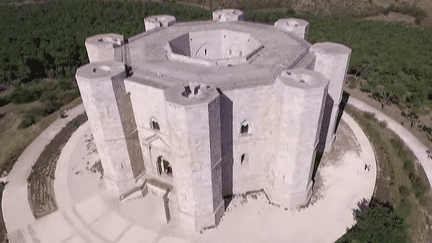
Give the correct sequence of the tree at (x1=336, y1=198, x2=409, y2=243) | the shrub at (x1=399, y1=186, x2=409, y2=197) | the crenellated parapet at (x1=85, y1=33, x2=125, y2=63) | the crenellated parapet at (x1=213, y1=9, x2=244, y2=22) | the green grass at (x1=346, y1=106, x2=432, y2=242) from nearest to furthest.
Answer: the tree at (x1=336, y1=198, x2=409, y2=243)
the green grass at (x1=346, y1=106, x2=432, y2=242)
the shrub at (x1=399, y1=186, x2=409, y2=197)
the crenellated parapet at (x1=85, y1=33, x2=125, y2=63)
the crenellated parapet at (x1=213, y1=9, x2=244, y2=22)

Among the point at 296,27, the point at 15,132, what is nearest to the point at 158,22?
the point at 296,27

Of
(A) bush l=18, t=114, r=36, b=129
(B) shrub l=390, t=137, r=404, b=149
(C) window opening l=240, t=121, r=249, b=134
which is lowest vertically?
(B) shrub l=390, t=137, r=404, b=149

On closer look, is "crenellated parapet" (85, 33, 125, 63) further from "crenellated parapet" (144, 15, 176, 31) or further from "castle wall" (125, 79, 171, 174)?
"crenellated parapet" (144, 15, 176, 31)

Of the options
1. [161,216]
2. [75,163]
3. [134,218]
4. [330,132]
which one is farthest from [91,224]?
[330,132]

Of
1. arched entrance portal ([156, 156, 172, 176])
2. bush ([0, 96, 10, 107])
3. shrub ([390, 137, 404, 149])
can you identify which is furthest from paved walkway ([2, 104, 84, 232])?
shrub ([390, 137, 404, 149])

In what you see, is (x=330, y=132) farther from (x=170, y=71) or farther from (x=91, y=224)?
(x=91, y=224)
